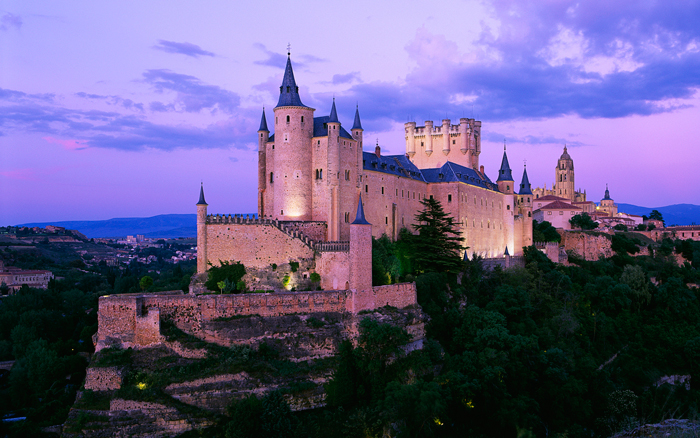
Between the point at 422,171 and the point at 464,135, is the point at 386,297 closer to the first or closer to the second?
the point at 422,171

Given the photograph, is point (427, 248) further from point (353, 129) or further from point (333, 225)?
point (353, 129)

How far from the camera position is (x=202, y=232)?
39.8m

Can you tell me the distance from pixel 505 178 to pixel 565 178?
68.9 m

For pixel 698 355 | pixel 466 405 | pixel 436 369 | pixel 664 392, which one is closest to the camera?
pixel 466 405

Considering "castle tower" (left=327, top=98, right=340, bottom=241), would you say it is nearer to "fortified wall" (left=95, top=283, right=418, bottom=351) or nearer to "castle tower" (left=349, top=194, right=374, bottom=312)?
"castle tower" (left=349, top=194, right=374, bottom=312)

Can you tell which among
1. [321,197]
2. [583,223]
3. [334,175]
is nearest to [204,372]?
[321,197]

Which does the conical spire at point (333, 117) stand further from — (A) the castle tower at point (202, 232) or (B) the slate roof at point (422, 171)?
(A) the castle tower at point (202, 232)

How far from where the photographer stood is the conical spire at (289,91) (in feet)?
143

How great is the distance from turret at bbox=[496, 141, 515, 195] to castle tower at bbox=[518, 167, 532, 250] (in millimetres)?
1583

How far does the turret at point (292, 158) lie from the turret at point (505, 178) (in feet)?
106

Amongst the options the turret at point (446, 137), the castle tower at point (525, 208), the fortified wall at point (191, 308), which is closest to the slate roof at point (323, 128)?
the fortified wall at point (191, 308)

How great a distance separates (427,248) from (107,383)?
26.9 metres

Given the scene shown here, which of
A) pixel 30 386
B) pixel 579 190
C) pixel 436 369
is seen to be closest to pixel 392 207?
pixel 436 369

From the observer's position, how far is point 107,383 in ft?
101
